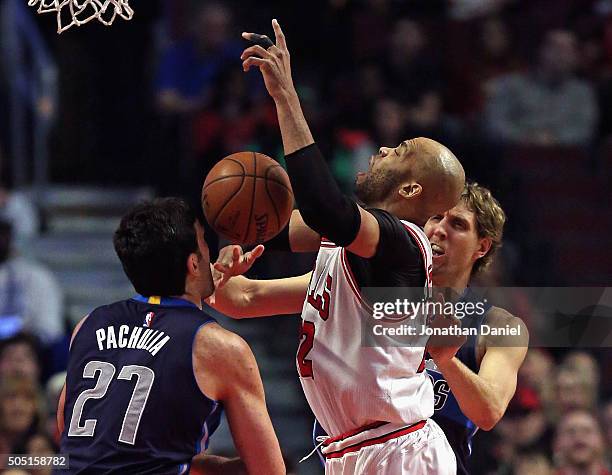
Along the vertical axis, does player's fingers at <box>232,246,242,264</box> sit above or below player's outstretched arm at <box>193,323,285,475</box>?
above

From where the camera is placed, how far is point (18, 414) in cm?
607

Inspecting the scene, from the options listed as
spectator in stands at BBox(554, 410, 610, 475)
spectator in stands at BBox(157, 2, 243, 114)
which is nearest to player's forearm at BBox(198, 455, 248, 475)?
spectator in stands at BBox(554, 410, 610, 475)

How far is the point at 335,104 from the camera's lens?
30.5 feet

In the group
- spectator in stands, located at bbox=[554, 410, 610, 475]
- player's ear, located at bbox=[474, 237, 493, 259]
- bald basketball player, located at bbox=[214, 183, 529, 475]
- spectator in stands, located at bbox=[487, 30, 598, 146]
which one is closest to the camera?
bald basketball player, located at bbox=[214, 183, 529, 475]

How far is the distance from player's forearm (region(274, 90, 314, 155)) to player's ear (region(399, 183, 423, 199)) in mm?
470

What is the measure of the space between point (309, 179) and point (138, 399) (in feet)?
2.71

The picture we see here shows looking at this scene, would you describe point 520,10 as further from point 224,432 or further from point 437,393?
point 437,393

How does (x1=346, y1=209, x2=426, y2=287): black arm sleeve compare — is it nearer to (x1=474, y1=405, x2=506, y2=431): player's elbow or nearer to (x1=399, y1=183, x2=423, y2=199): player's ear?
(x1=399, y1=183, x2=423, y2=199): player's ear

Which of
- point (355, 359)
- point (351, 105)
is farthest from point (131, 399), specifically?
point (351, 105)

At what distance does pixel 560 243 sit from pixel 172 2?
13.5ft

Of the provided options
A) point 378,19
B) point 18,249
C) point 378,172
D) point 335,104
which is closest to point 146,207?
point 378,172

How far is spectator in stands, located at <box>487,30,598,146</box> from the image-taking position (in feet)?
32.0

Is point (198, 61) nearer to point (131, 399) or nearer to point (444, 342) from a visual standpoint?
point (444, 342)

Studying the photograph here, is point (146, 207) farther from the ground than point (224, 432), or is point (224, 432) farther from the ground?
point (146, 207)
